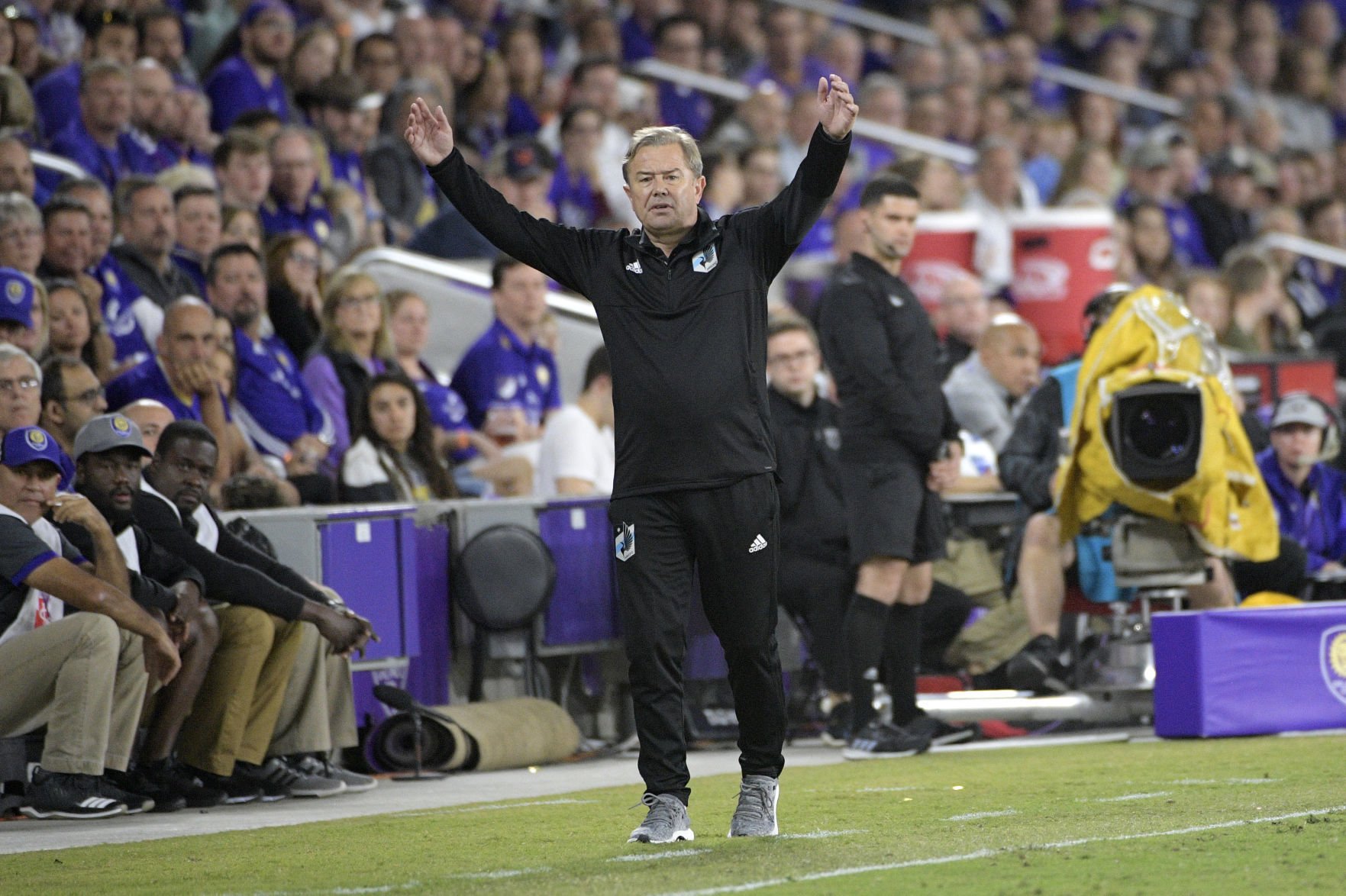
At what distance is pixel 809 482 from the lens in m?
10.2

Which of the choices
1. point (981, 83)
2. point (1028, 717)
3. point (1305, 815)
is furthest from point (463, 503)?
point (981, 83)

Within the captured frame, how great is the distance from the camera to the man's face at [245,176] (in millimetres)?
11461

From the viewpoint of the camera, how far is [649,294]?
5941 millimetres

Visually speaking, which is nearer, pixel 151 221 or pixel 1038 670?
pixel 1038 670

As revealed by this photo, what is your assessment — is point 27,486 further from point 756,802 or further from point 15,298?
point 756,802

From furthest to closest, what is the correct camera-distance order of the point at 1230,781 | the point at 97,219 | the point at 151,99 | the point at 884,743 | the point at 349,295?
the point at 151,99 < the point at 349,295 < the point at 97,219 < the point at 884,743 < the point at 1230,781

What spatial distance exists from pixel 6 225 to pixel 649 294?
14.2ft

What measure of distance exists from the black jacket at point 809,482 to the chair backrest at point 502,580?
121 cm

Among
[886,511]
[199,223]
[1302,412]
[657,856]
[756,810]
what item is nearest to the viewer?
[657,856]

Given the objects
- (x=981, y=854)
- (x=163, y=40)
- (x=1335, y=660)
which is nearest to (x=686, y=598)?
(x=981, y=854)

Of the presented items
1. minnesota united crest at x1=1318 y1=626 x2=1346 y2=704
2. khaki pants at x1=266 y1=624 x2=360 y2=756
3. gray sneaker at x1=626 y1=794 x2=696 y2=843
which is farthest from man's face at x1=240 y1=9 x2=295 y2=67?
gray sneaker at x1=626 y1=794 x2=696 y2=843

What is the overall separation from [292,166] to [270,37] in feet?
4.56

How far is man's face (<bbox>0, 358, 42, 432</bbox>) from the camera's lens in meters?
7.81

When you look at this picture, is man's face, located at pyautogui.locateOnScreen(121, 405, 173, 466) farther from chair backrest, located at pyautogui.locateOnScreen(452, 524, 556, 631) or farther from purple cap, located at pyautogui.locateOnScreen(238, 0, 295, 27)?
purple cap, located at pyautogui.locateOnScreen(238, 0, 295, 27)
